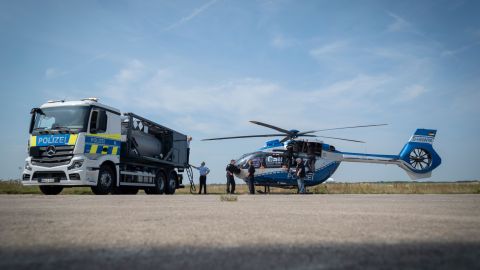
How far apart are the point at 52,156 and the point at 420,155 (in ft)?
64.0

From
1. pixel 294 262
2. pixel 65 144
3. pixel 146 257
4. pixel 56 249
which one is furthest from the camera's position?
pixel 65 144

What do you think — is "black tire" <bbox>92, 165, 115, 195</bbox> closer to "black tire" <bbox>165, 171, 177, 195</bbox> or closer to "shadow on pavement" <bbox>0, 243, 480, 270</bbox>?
"black tire" <bbox>165, 171, 177, 195</bbox>

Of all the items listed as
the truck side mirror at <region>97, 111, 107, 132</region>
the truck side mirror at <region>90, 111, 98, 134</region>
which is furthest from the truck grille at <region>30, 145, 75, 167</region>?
the truck side mirror at <region>97, 111, 107, 132</region>

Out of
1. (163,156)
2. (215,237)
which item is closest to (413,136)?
(163,156)

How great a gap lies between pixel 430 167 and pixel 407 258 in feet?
76.4

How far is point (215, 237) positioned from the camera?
9.12 feet

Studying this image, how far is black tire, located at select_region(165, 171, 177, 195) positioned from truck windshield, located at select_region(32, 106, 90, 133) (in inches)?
231

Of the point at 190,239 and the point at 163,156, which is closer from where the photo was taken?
the point at 190,239

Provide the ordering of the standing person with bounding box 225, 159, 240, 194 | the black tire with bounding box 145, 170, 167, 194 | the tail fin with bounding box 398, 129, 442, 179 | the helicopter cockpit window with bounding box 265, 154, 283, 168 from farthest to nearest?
the tail fin with bounding box 398, 129, 442, 179 → the helicopter cockpit window with bounding box 265, 154, 283, 168 → the standing person with bounding box 225, 159, 240, 194 → the black tire with bounding box 145, 170, 167, 194

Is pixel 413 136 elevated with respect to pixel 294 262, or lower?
elevated

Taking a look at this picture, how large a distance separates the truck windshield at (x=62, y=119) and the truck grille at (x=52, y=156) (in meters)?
0.57

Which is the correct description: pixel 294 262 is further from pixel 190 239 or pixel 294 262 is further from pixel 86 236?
pixel 86 236

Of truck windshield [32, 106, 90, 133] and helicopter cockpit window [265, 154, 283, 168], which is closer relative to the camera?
truck windshield [32, 106, 90, 133]

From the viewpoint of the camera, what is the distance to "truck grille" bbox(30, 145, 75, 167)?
484 inches
